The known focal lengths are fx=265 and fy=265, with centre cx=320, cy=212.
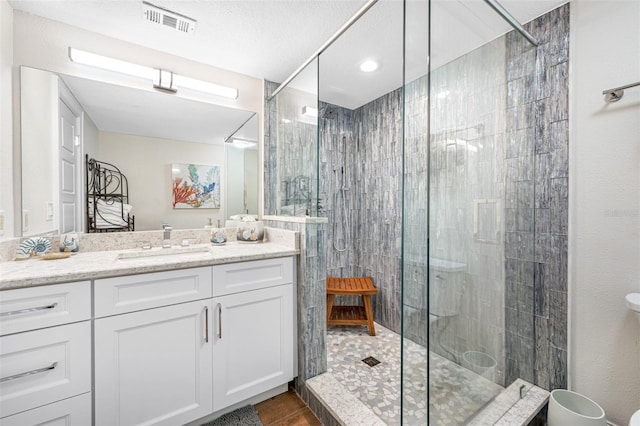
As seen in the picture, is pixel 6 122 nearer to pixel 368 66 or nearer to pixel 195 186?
pixel 195 186

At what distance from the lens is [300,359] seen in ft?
5.77

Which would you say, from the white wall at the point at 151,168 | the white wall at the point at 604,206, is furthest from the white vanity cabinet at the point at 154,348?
the white wall at the point at 604,206

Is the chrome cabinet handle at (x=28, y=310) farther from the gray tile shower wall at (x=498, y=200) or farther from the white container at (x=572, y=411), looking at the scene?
the white container at (x=572, y=411)

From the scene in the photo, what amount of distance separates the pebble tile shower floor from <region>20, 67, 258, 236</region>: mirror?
1473 millimetres

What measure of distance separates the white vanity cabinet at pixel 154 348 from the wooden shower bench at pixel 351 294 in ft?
Answer: 4.28

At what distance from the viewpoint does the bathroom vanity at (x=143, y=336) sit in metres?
1.05

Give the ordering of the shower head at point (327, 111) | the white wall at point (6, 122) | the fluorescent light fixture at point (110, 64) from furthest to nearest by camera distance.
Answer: the shower head at point (327, 111), the fluorescent light fixture at point (110, 64), the white wall at point (6, 122)

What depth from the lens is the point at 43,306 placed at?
1.07 m

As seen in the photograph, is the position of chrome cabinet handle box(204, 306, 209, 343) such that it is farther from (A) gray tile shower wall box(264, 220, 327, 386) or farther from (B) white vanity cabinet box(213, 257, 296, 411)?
(A) gray tile shower wall box(264, 220, 327, 386)

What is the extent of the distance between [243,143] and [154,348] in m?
1.55

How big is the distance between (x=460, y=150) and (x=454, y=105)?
0.67ft

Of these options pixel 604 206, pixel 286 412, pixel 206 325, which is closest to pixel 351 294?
pixel 286 412

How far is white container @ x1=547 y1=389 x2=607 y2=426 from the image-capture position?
1222mm

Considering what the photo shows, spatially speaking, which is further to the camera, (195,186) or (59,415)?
(195,186)
